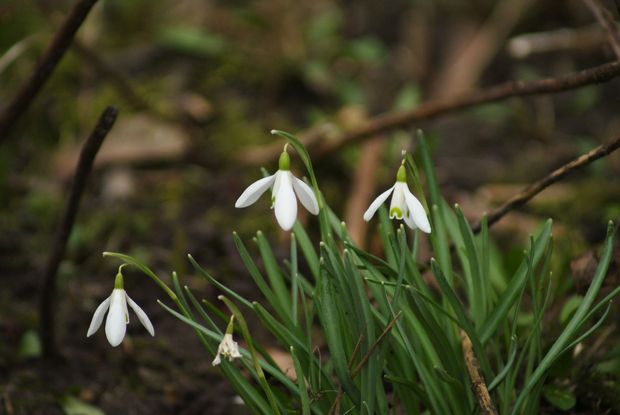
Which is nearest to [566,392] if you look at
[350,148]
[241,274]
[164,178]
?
[241,274]

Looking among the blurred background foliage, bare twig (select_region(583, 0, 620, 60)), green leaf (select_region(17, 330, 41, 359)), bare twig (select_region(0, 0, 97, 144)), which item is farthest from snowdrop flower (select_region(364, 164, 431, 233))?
green leaf (select_region(17, 330, 41, 359))

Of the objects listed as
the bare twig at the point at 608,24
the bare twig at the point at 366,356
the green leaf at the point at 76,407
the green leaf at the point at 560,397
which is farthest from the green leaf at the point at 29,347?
the bare twig at the point at 608,24

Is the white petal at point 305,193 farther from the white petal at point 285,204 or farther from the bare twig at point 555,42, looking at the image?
the bare twig at point 555,42

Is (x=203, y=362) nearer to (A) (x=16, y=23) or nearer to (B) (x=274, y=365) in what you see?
(B) (x=274, y=365)

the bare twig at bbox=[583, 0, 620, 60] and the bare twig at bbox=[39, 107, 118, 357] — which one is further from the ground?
the bare twig at bbox=[583, 0, 620, 60]

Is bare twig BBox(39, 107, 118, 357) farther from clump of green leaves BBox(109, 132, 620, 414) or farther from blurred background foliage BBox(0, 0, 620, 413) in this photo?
clump of green leaves BBox(109, 132, 620, 414)

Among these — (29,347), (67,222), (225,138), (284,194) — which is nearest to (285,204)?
(284,194)
